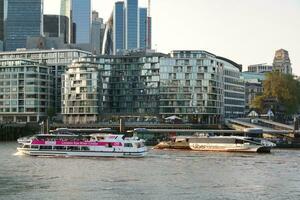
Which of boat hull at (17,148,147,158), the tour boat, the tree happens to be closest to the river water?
boat hull at (17,148,147,158)

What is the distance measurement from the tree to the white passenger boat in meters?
52.4

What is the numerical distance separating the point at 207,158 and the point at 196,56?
93.3 metres

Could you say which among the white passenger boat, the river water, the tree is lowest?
the river water

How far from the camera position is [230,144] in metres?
128

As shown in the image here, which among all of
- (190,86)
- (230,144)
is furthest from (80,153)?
(190,86)

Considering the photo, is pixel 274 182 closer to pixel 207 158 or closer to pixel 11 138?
pixel 207 158

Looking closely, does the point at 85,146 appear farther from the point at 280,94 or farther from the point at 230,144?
the point at 280,94

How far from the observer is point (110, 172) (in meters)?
83.8

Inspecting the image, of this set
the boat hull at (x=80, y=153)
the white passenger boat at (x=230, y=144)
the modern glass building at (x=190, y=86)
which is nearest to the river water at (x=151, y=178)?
the boat hull at (x=80, y=153)

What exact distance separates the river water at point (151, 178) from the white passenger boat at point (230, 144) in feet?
57.6

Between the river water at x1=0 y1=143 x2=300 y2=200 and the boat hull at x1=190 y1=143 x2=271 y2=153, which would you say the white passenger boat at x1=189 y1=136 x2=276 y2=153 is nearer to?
the boat hull at x1=190 y1=143 x2=271 y2=153

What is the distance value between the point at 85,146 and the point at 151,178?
38.4m

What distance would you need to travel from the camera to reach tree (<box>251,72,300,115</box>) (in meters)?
185

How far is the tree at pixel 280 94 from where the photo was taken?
7298 inches
